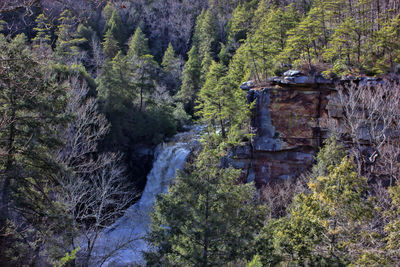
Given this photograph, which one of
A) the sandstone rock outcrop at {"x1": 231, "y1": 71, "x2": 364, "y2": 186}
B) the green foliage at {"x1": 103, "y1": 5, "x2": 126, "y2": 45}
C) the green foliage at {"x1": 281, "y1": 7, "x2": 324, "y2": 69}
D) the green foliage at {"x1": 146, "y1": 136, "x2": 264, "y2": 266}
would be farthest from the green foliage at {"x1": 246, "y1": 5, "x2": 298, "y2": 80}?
the green foliage at {"x1": 103, "y1": 5, "x2": 126, "y2": 45}

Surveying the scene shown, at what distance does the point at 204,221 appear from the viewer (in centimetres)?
745

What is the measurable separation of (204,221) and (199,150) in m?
12.3

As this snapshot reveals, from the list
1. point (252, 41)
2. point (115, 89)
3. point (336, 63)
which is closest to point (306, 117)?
point (336, 63)

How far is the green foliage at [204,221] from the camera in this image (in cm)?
750

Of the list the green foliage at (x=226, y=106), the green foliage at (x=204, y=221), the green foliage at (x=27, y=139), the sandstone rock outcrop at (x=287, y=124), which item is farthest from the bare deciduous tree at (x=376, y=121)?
the green foliage at (x=27, y=139)

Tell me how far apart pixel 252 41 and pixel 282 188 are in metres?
12.6

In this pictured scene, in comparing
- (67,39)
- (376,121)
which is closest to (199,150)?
(376,121)

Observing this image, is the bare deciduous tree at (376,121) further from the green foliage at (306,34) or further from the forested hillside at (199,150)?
the green foliage at (306,34)

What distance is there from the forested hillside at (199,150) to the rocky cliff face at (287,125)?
2.36 feet

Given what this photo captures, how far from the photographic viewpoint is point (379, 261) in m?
6.53

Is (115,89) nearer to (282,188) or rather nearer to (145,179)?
(145,179)

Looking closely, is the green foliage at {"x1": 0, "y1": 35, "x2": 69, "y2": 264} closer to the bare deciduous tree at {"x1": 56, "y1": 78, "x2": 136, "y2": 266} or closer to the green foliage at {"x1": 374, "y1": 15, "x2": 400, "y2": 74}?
the bare deciduous tree at {"x1": 56, "y1": 78, "x2": 136, "y2": 266}

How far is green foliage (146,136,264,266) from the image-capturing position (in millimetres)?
7496

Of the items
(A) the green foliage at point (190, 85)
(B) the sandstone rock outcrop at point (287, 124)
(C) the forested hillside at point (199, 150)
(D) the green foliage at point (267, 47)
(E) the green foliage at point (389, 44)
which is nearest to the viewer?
(C) the forested hillside at point (199, 150)
